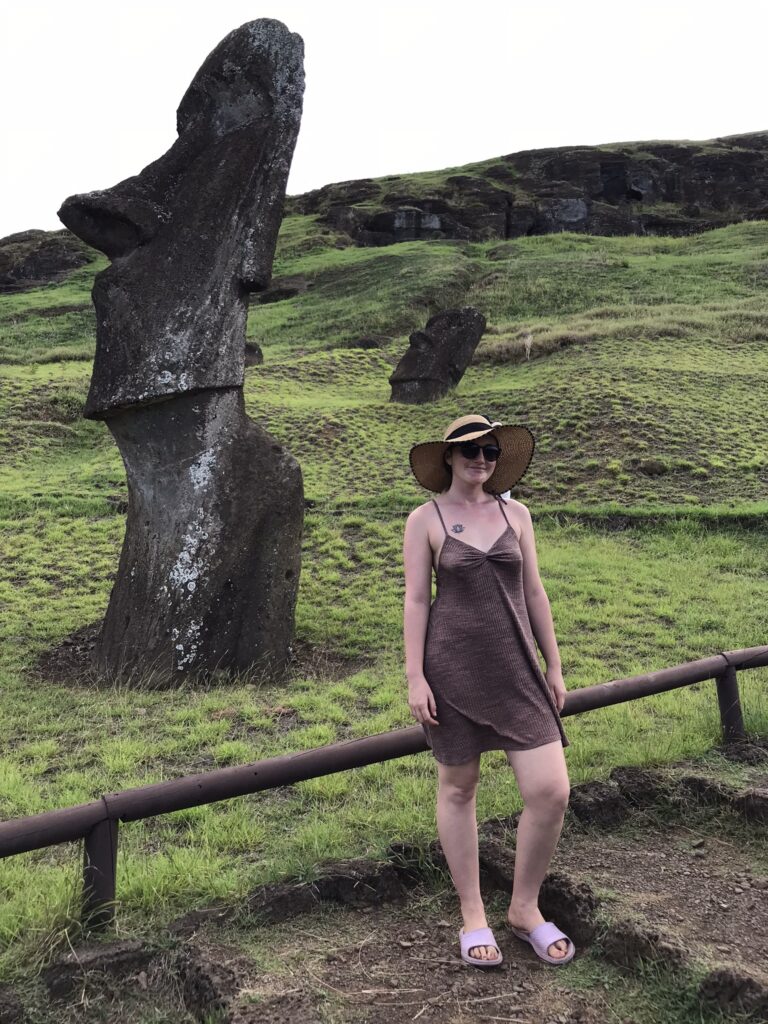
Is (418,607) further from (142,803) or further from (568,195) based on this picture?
(568,195)

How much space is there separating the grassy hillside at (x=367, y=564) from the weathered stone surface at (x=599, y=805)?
12.9 inches

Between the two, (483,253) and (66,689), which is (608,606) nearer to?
(66,689)

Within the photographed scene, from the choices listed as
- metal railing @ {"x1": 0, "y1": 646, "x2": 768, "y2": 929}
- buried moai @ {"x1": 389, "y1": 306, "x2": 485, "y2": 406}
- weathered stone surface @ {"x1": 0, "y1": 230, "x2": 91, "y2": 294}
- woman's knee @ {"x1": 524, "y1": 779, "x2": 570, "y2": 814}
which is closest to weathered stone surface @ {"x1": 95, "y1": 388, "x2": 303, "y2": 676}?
metal railing @ {"x1": 0, "y1": 646, "x2": 768, "y2": 929}

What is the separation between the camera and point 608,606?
898cm

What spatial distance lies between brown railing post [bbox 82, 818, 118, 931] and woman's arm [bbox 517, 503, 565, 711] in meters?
1.66

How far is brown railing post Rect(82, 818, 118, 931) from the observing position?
3006 millimetres

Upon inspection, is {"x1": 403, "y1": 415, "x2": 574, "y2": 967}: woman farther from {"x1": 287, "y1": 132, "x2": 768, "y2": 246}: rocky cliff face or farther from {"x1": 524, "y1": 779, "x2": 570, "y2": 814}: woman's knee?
{"x1": 287, "y1": 132, "x2": 768, "y2": 246}: rocky cliff face

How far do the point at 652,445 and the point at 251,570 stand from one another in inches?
358

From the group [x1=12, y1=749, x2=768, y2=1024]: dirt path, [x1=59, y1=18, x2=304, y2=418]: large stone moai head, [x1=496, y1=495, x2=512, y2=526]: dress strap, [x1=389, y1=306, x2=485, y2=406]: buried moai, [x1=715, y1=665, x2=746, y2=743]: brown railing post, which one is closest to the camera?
[x1=12, y1=749, x2=768, y2=1024]: dirt path

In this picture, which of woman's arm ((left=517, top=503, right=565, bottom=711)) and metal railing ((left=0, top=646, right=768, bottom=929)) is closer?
metal railing ((left=0, top=646, right=768, bottom=929))

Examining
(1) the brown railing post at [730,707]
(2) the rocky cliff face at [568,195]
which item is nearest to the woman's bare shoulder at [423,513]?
(1) the brown railing post at [730,707]

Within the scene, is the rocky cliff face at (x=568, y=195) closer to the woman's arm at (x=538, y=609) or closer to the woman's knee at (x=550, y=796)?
the woman's arm at (x=538, y=609)

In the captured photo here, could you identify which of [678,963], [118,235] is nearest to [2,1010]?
[678,963]

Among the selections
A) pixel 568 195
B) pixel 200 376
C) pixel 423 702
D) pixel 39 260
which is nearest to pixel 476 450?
pixel 423 702
